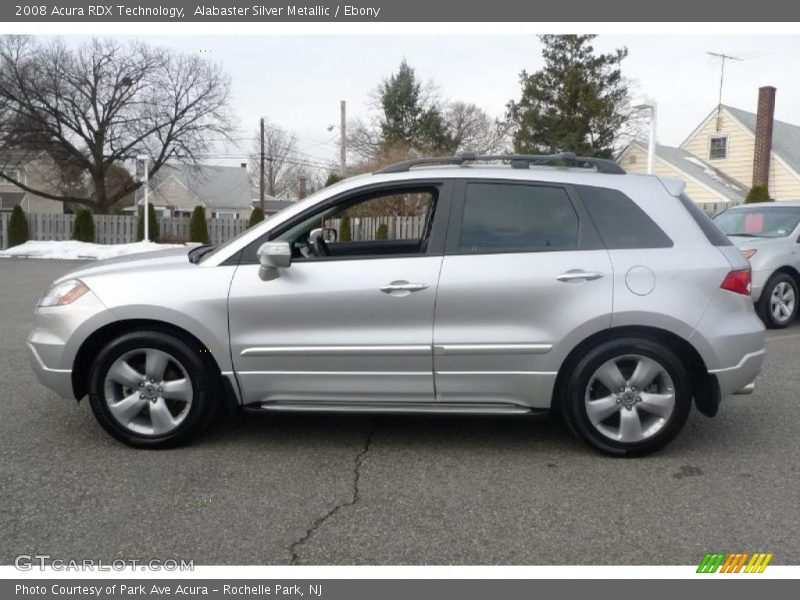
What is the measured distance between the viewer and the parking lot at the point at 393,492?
304 centimetres

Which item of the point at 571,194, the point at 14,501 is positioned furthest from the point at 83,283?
the point at 571,194

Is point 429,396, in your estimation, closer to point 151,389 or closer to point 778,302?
point 151,389

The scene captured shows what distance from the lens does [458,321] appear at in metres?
3.97

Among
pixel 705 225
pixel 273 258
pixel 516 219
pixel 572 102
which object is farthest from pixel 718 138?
pixel 273 258

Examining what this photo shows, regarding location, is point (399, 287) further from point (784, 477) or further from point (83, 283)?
point (784, 477)

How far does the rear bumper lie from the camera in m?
4.04

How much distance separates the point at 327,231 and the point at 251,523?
279 centimetres

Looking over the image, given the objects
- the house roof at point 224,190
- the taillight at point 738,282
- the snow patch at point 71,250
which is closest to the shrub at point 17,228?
the snow patch at point 71,250

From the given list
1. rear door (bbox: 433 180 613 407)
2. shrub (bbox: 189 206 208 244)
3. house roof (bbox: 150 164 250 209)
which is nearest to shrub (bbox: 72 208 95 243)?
shrub (bbox: 189 206 208 244)

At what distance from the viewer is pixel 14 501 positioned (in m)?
3.46

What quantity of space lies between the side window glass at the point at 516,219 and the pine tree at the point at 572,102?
105 feet

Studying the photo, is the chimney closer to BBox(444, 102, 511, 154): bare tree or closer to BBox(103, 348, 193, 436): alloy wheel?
BBox(444, 102, 511, 154): bare tree

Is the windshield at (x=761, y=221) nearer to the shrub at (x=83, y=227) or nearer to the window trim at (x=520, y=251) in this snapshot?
the window trim at (x=520, y=251)

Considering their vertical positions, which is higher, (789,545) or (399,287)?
(399,287)
